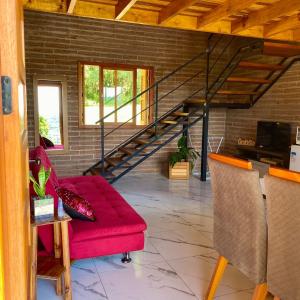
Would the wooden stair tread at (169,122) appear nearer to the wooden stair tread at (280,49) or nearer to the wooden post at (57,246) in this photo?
the wooden stair tread at (280,49)

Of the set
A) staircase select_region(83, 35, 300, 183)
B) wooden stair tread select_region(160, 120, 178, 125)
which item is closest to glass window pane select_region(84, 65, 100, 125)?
staircase select_region(83, 35, 300, 183)

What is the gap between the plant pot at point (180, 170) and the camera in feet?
18.0

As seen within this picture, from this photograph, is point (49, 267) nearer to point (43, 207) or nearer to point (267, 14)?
point (43, 207)

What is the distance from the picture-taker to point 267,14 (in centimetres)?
331

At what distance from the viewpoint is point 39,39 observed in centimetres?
493

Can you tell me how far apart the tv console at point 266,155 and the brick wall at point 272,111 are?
34 cm

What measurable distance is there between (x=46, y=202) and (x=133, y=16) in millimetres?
2568

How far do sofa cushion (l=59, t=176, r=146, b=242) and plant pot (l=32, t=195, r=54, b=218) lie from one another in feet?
1.56

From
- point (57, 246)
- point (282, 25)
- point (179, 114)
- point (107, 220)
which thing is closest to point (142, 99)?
point (179, 114)

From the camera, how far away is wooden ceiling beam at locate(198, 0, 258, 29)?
2.93 meters

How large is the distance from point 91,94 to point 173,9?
8.67 ft

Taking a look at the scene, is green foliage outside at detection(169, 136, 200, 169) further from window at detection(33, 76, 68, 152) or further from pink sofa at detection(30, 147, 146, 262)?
pink sofa at detection(30, 147, 146, 262)

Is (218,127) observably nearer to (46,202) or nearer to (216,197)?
(216,197)

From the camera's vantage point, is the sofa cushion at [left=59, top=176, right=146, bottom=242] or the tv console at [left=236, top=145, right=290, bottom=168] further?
the tv console at [left=236, top=145, right=290, bottom=168]
